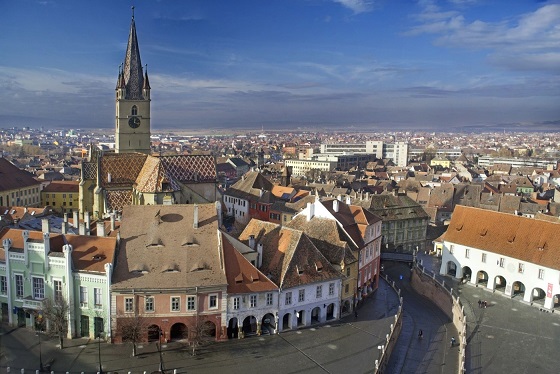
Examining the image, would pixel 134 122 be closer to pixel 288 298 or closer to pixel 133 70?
pixel 133 70

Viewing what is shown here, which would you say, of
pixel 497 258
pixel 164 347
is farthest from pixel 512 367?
pixel 164 347

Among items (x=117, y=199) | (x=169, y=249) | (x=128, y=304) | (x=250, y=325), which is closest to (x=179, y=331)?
(x=128, y=304)

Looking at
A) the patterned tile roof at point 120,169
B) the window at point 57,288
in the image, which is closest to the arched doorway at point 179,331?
the window at point 57,288

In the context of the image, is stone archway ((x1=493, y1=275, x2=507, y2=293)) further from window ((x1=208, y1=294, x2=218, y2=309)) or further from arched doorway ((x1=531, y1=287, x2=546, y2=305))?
window ((x1=208, y1=294, x2=218, y2=309))

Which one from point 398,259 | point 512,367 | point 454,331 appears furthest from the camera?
point 398,259

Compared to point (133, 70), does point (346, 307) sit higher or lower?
lower

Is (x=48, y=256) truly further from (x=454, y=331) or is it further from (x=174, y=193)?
(x=454, y=331)

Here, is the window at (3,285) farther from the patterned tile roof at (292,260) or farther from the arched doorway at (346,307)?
the arched doorway at (346,307)
